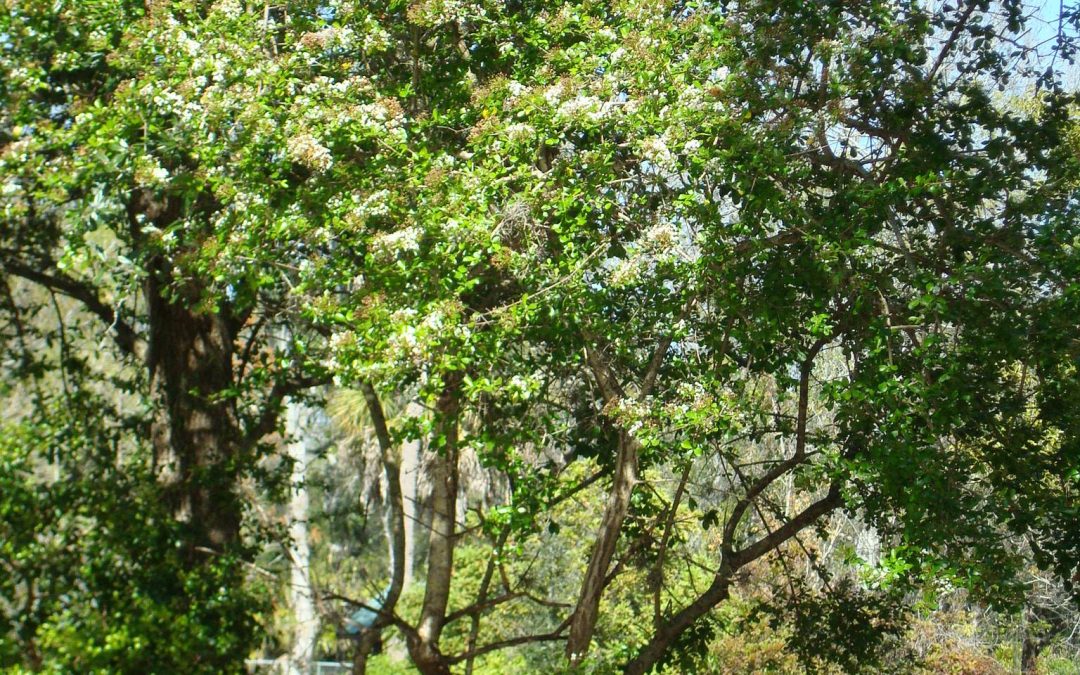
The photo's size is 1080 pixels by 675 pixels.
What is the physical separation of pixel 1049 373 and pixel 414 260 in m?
3.34

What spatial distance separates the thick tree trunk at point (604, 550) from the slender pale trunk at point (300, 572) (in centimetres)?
190

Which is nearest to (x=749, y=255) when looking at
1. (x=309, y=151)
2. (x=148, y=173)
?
(x=309, y=151)

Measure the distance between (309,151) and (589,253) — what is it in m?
1.63

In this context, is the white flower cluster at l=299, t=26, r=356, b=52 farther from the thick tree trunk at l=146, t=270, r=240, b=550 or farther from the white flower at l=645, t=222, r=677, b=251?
the thick tree trunk at l=146, t=270, r=240, b=550

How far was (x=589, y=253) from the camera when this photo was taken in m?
5.97

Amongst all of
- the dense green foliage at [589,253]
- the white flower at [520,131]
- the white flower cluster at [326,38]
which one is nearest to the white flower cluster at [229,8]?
the dense green foliage at [589,253]

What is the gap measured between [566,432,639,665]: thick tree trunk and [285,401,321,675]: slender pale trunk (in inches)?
75.0

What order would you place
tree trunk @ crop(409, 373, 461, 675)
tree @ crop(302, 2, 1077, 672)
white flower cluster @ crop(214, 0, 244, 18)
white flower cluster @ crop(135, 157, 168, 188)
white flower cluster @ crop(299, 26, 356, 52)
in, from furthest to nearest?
tree trunk @ crop(409, 373, 461, 675) < white flower cluster @ crop(299, 26, 356, 52) < white flower cluster @ crop(214, 0, 244, 18) < white flower cluster @ crop(135, 157, 168, 188) < tree @ crop(302, 2, 1077, 672)

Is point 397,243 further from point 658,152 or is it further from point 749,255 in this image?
point 749,255

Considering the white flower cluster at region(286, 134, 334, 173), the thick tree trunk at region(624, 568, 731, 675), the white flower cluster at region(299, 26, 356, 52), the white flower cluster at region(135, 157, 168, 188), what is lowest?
the thick tree trunk at region(624, 568, 731, 675)

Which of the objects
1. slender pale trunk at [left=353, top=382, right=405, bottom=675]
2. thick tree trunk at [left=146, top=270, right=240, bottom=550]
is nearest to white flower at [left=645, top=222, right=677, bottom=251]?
slender pale trunk at [left=353, top=382, right=405, bottom=675]

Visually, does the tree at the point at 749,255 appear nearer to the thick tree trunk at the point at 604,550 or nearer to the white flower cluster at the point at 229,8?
the thick tree trunk at the point at 604,550

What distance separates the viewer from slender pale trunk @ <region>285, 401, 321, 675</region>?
858 centimetres

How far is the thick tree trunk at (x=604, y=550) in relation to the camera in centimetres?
643
